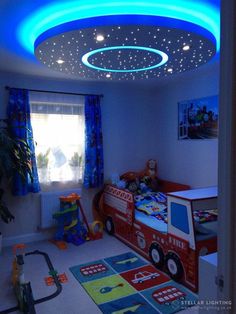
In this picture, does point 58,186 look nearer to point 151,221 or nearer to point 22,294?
point 151,221

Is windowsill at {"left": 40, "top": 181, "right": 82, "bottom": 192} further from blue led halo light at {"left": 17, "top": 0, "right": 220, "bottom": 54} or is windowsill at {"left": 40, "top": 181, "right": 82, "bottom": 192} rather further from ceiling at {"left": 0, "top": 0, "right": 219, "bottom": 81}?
blue led halo light at {"left": 17, "top": 0, "right": 220, "bottom": 54}

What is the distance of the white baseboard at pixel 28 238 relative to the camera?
3.36 m

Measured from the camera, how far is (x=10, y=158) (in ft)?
9.06

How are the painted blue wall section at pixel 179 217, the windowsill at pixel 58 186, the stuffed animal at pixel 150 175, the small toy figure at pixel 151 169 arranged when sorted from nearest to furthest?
the painted blue wall section at pixel 179 217, the windowsill at pixel 58 186, the stuffed animal at pixel 150 175, the small toy figure at pixel 151 169

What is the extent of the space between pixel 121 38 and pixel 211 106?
79.8 inches

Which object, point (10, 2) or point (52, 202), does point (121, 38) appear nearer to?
point (10, 2)

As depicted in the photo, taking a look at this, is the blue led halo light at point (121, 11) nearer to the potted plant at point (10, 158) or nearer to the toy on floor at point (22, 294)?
the potted plant at point (10, 158)

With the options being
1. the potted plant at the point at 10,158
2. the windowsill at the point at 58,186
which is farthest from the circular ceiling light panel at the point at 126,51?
the windowsill at the point at 58,186

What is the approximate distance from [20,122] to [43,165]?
666 millimetres

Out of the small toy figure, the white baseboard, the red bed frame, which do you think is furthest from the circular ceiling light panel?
the white baseboard

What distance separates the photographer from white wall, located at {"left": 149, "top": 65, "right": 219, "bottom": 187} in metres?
3.32

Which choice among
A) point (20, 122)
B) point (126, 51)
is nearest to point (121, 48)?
point (126, 51)

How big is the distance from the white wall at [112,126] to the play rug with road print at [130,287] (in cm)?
118

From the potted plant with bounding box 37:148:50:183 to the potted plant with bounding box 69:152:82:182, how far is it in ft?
1.18
